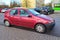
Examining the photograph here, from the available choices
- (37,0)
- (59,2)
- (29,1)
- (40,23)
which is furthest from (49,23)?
(37,0)

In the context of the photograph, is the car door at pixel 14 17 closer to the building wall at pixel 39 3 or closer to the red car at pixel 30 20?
the red car at pixel 30 20

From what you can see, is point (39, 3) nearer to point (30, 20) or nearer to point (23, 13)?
point (23, 13)

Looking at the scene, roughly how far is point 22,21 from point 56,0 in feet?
137

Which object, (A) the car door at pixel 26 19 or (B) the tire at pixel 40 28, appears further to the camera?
(A) the car door at pixel 26 19

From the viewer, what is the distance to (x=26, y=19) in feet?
31.7

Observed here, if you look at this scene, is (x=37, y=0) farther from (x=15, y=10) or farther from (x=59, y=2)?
(x=15, y=10)

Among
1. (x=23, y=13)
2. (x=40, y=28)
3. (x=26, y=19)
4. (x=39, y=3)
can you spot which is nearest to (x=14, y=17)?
(x=23, y=13)

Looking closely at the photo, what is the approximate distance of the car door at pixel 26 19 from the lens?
945 cm

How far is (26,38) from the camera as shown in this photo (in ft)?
25.4

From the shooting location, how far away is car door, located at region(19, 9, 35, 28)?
945 cm

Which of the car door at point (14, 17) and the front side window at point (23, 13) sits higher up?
the front side window at point (23, 13)

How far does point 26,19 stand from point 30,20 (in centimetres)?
33

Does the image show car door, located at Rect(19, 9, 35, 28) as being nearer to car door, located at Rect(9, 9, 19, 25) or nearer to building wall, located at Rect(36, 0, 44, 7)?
car door, located at Rect(9, 9, 19, 25)

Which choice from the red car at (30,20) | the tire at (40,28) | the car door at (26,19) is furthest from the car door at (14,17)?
the tire at (40,28)
